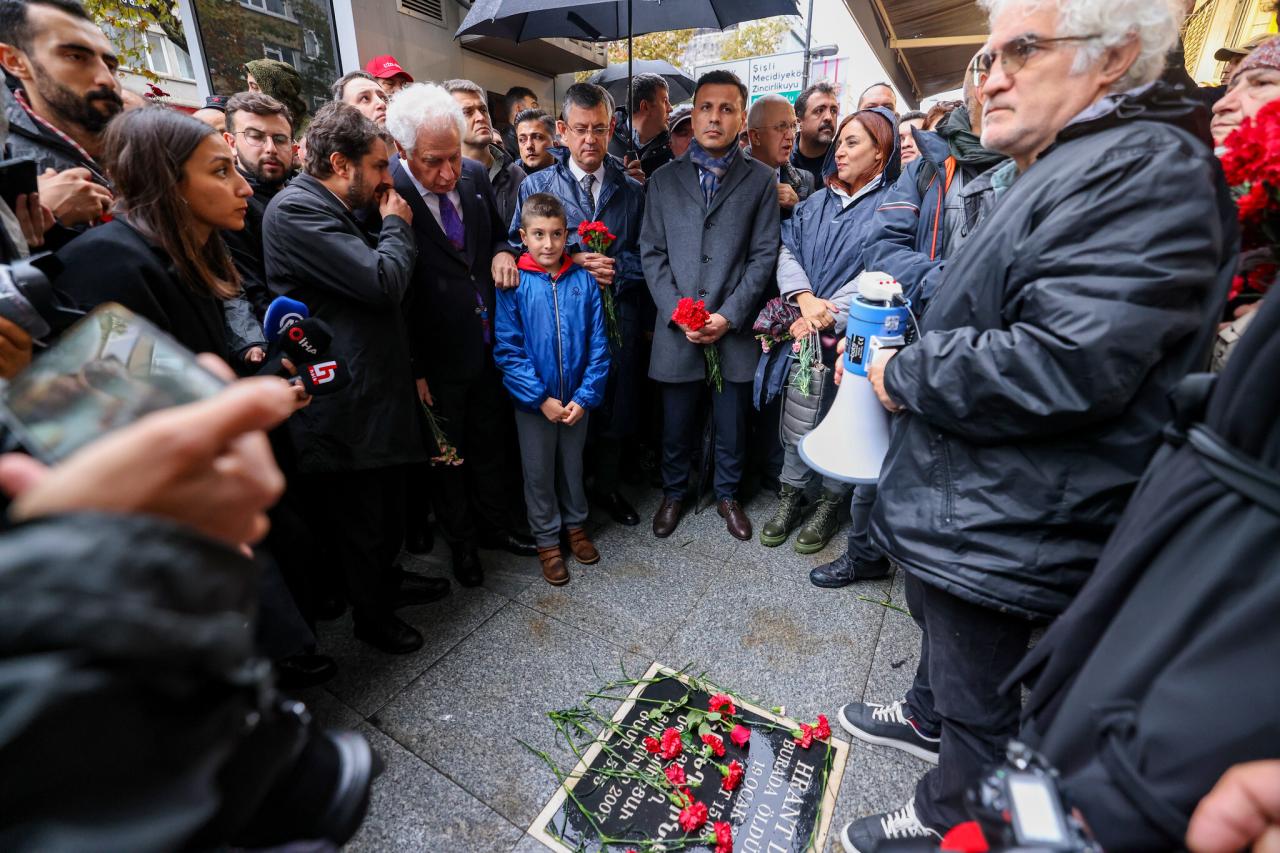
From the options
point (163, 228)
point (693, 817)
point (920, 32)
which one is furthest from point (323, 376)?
point (920, 32)

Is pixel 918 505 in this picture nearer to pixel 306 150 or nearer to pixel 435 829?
pixel 435 829

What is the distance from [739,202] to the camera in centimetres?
344

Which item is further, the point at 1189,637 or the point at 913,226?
the point at 913,226

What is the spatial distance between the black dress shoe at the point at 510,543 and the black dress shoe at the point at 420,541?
→ 303 millimetres

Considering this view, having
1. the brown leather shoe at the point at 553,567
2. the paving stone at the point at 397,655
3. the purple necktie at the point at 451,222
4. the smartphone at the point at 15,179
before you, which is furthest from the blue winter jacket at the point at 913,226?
the smartphone at the point at 15,179

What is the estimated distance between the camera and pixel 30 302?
→ 110 cm

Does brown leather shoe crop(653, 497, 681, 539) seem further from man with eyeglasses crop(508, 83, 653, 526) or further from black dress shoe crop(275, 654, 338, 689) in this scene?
black dress shoe crop(275, 654, 338, 689)

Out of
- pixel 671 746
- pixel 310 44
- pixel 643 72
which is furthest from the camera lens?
pixel 643 72

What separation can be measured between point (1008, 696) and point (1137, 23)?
1660 mm

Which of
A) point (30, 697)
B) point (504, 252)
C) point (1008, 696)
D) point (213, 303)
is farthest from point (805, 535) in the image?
point (30, 697)

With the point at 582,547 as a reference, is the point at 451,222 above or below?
above

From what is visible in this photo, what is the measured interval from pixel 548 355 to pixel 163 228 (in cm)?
165

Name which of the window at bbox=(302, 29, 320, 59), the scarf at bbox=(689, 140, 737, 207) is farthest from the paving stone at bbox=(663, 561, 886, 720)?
the window at bbox=(302, 29, 320, 59)

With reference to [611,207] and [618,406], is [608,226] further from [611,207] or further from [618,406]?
[618,406]
